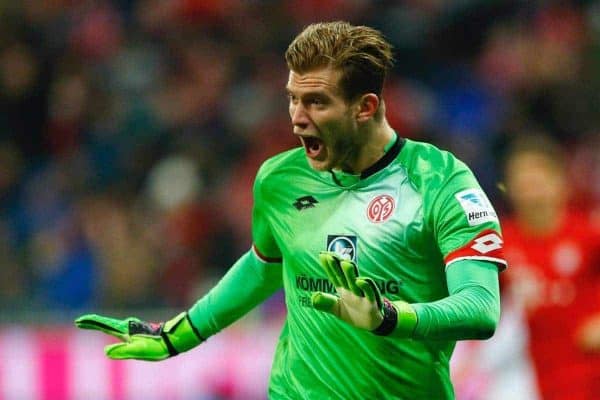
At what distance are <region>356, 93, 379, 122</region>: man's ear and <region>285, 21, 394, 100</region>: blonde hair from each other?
2 cm

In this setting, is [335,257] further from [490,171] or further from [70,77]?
[70,77]

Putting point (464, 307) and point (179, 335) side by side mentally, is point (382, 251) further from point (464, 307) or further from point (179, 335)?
point (179, 335)

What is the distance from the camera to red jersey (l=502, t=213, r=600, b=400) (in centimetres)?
775

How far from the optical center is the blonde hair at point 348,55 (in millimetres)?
4504

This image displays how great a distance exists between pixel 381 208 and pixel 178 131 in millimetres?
7411

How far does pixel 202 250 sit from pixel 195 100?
192 cm

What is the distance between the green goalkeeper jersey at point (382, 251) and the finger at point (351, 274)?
19.7 inches

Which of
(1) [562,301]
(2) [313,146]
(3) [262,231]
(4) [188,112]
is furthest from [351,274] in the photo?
(4) [188,112]

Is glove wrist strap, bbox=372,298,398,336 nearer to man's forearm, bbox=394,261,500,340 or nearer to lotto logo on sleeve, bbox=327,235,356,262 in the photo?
man's forearm, bbox=394,261,500,340

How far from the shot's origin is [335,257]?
3.96m

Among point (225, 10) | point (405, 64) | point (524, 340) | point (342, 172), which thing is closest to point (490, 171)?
point (405, 64)

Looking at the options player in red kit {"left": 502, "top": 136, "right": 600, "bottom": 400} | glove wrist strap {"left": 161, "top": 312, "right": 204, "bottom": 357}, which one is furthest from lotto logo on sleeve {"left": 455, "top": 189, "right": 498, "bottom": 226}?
player in red kit {"left": 502, "top": 136, "right": 600, "bottom": 400}

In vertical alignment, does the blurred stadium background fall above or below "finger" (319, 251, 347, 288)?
above

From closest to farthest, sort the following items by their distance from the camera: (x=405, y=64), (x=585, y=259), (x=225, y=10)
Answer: (x=585, y=259) → (x=405, y=64) → (x=225, y=10)
